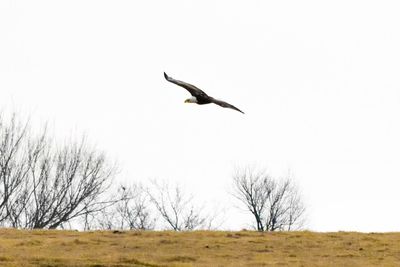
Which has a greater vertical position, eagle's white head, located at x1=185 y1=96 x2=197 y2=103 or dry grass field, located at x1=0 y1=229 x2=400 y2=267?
eagle's white head, located at x1=185 y1=96 x2=197 y2=103

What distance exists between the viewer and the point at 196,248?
21.4 meters

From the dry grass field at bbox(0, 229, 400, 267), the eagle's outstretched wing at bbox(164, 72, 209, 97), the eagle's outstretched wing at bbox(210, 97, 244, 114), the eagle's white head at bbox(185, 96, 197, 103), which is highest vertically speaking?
the eagle's outstretched wing at bbox(164, 72, 209, 97)

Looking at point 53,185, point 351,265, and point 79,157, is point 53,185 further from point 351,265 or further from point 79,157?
point 351,265

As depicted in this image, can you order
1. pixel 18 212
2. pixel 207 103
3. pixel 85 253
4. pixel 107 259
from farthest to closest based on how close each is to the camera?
1. pixel 18 212
2. pixel 85 253
3. pixel 107 259
4. pixel 207 103

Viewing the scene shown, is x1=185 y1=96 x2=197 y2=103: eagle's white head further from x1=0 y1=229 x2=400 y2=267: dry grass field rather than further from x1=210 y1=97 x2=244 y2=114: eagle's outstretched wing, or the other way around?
x1=0 y1=229 x2=400 y2=267: dry grass field

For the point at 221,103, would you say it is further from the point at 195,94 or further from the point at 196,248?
the point at 196,248

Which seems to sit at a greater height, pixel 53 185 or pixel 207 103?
pixel 53 185

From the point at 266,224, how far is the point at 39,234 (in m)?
32.0

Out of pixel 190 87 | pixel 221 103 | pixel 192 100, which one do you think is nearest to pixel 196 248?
pixel 192 100

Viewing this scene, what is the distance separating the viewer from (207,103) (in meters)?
12.9

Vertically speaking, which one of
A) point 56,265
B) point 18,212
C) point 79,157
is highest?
point 79,157

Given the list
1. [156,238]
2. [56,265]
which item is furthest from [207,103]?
[156,238]

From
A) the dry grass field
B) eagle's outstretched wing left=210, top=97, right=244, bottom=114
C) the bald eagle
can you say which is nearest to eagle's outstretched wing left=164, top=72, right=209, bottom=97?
the bald eagle

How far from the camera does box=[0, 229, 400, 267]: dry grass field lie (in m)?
18.7
